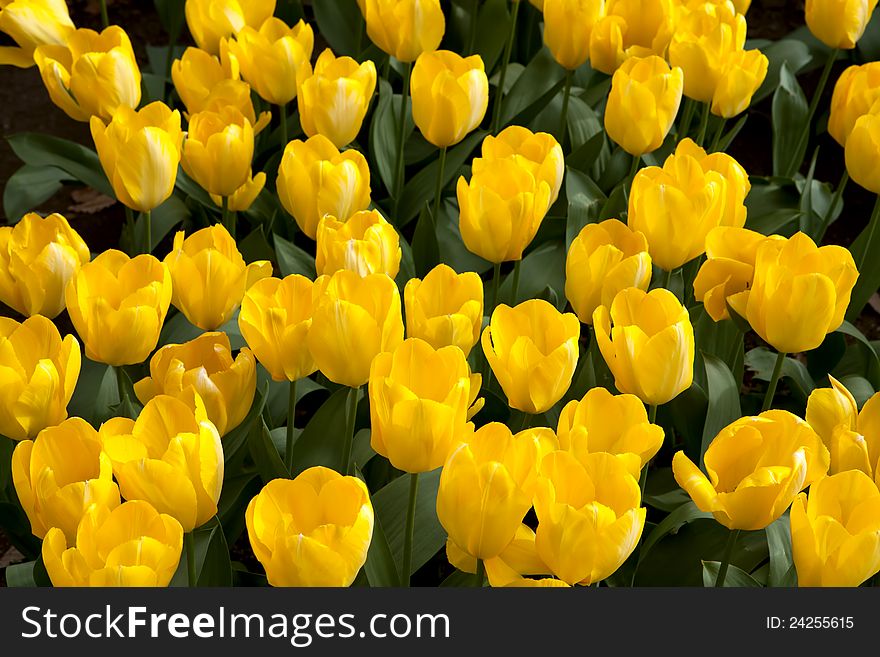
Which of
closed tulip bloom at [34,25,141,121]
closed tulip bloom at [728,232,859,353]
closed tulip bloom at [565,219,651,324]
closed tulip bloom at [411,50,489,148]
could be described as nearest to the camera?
closed tulip bloom at [728,232,859,353]

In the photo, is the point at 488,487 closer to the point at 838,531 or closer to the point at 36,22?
the point at 838,531

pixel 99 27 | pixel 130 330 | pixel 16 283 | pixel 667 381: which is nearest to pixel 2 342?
pixel 130 330

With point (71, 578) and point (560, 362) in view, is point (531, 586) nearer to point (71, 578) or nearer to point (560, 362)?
point (560, 362)

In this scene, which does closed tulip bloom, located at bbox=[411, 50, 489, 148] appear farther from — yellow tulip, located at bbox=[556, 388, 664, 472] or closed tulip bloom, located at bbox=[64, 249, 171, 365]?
yellow tulip, located at bbox=[556, 388, 664, 472]

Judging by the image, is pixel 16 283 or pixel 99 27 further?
pixel 99 27

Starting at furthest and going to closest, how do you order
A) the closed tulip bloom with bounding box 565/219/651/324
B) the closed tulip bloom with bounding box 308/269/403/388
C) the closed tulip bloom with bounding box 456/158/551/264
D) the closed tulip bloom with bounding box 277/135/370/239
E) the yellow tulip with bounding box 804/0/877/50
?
the yellow tulip with bounding box 804/0/877/50 < the closed tulip bloom with bounding box 277/135/370/239 < the closed tulip bloom with bounding box 456/158/551/264 < the closed tulip bloom with bounding box 565/219/651/324 < the closed tulip bloom with bounding box 308/269/403/388

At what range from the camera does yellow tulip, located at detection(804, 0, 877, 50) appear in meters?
2.31

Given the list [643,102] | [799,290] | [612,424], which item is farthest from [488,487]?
[643,102]

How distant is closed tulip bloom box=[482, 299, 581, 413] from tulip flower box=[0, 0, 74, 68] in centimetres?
146

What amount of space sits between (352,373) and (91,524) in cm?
37

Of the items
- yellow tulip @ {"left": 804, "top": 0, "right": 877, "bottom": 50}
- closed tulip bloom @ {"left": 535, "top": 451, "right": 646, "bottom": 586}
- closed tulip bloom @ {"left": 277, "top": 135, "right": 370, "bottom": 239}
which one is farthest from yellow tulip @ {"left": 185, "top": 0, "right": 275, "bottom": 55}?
closed tulip bloom @ {"left": 535, "top": 451, "right": 646, "bottom": 586}

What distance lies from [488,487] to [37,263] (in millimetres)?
820

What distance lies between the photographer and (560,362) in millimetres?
1361

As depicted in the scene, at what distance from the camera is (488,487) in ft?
3.69
